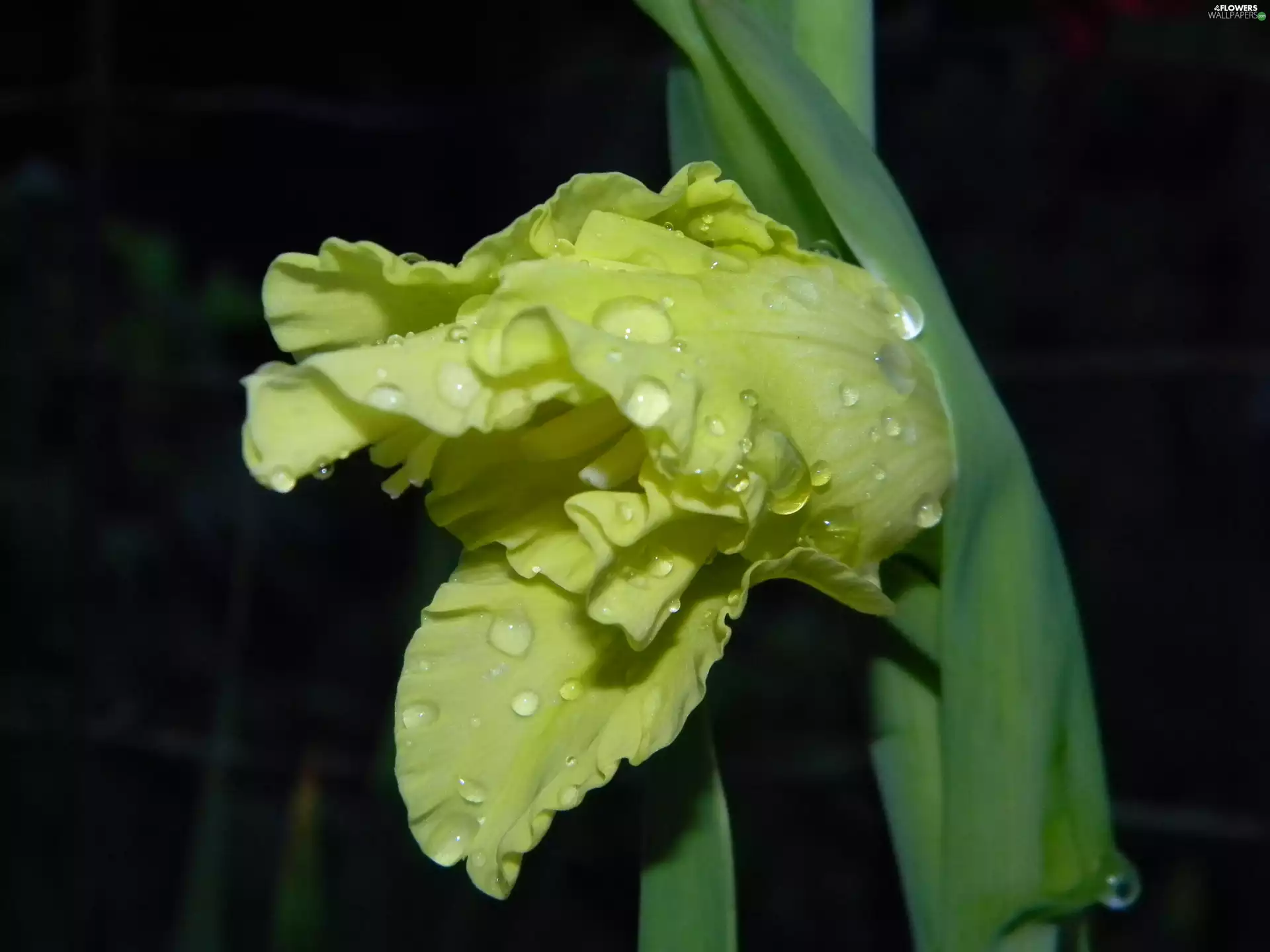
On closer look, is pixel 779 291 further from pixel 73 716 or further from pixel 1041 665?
pixel 73 716

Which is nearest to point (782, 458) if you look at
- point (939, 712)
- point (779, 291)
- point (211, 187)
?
point (779, 291)

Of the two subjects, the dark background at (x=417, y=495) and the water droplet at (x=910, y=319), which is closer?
the water droplet at (x=910, y=319)

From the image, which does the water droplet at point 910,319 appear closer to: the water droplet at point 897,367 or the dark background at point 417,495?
the water droplet at point 897,367

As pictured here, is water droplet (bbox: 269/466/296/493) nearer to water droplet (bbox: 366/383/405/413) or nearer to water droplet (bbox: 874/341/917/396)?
water droplet (bbox: 366/383/405/413)

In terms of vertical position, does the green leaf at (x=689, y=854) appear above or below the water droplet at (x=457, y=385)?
below

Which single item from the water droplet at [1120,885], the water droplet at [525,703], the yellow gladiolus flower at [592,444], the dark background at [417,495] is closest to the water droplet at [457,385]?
the yellow gladiolus flower at [592,444]

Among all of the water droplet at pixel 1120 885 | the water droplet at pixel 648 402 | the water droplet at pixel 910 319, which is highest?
the water droplet at pixel 648 402
